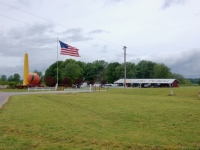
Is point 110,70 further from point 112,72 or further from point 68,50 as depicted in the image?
point 68,50

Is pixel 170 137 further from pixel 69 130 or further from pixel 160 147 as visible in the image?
pixel 69 130

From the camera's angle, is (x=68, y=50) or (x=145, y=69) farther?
(x=145, y=69)

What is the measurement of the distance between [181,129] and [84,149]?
190 inches

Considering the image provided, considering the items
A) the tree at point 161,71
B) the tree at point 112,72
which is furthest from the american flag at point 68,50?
the tree at point 161,71

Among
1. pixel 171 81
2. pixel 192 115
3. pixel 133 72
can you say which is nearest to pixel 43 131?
pixel 192 115

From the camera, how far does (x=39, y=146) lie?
700 centimetres

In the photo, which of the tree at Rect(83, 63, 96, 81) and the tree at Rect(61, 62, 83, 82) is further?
the tree at Rect(83, 63, 96, 81)

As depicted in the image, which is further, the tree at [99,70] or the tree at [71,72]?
the tree at [99,70]

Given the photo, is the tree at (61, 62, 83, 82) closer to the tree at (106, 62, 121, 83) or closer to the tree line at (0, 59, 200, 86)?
the tree line at (0, 59, 200, 86)

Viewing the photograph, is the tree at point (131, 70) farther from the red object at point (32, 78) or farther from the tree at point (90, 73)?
the red object at point (32, 78)

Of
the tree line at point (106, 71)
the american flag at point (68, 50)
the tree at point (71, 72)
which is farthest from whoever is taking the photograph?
the tree line at point (106, 71)

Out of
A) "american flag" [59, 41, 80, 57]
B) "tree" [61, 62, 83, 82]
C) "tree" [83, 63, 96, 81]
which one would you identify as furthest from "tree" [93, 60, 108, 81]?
"american flag" [59, 41, 80, 57]

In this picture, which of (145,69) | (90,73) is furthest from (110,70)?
(145,69)

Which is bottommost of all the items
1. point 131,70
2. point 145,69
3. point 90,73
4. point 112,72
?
point 90,73
